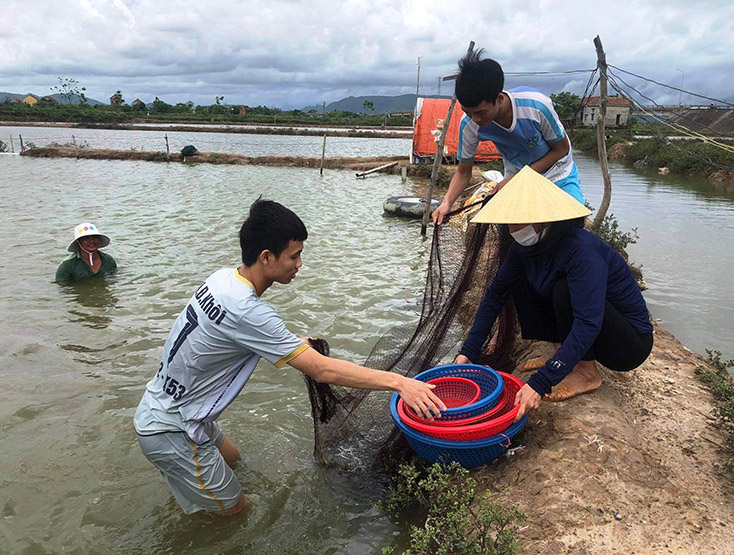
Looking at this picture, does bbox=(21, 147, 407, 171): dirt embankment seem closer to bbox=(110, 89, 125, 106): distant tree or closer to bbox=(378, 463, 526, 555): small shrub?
bbox=(378, 463, 526, 555): small shrub

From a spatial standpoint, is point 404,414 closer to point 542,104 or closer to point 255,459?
point 255,459

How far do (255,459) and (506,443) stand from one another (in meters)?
1.84

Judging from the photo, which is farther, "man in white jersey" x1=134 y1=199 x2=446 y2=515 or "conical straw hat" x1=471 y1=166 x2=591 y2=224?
"conical straw hat" x1=471 y1=166 x2=591 y2=224

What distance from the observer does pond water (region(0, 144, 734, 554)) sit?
9.59 feet

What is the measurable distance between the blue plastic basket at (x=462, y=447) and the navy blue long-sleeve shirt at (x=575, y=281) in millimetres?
315

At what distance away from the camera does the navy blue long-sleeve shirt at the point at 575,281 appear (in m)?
2.55

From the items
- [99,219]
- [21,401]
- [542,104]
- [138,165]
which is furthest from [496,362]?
[138,165]

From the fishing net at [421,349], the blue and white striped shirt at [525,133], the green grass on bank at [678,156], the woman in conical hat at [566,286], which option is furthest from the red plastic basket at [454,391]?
the green grass on bank at [678,156]

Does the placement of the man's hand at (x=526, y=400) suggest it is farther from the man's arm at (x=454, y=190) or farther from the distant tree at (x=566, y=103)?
the distant tree at (x=566, y=103)

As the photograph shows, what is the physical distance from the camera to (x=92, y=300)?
21.4 ft

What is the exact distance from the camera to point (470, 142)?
146 inches

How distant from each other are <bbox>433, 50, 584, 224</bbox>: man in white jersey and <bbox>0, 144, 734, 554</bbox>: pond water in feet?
6.90

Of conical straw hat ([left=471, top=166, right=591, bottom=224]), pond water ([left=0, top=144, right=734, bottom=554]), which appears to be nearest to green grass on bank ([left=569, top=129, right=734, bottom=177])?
pond water ([left=0, top=144, right=734, bottom=554])

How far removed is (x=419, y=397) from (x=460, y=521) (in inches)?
21.1
